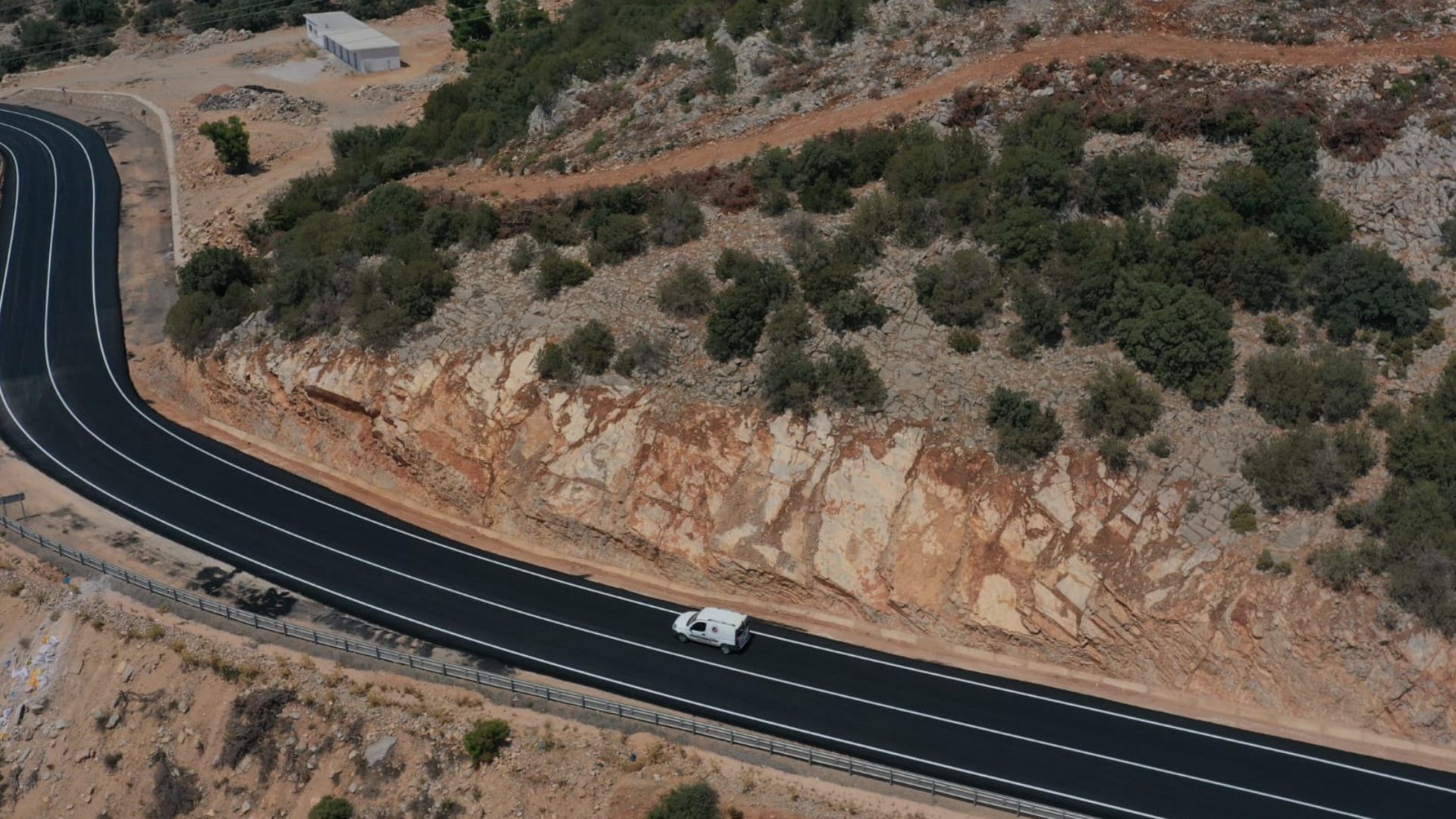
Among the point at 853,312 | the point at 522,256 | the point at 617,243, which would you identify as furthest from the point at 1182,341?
the point at 522,256

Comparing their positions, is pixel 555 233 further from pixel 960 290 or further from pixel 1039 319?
pixel 1039 319

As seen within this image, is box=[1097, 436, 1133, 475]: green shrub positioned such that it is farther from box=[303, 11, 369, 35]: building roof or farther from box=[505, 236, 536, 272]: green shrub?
box=[303, 11, 369, 35]: building roof

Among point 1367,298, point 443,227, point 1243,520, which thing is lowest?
point 1243,520

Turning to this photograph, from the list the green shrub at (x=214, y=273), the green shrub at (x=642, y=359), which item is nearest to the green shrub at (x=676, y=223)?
the green shrub at (x=642, y=359)

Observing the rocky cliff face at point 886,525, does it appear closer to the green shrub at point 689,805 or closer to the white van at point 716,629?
the white van at point 716,629

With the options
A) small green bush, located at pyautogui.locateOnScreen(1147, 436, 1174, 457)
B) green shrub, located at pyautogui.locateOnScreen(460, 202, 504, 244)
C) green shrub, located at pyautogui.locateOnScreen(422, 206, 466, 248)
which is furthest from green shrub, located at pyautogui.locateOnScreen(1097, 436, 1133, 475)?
green shrub, located at pyautogui.locateOnScreen(422, 206, 466, 248)

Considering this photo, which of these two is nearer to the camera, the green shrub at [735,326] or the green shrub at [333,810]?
the green shrub at [333,810]
